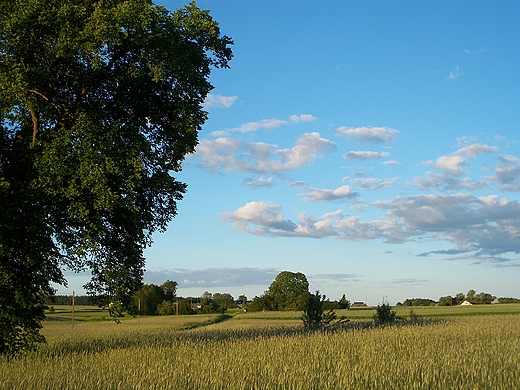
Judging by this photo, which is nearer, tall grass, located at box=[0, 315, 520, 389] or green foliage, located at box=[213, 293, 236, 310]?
tall grass, located at box=[0, 315, 520, 389]

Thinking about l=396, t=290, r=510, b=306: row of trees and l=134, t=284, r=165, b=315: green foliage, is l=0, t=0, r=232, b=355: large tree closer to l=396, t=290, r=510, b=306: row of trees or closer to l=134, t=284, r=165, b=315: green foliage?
l=134, t=284, r=165, b=315: green foliage

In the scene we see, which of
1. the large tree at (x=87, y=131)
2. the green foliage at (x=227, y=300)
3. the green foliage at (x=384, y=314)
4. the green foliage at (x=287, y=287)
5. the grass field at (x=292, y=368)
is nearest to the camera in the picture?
the grass field at (x=292, y=368)

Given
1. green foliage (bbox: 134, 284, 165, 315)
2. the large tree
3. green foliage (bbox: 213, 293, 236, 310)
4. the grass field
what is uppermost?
the large tree

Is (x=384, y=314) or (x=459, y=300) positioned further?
(x=459, y=300)

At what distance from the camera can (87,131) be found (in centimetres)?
1489

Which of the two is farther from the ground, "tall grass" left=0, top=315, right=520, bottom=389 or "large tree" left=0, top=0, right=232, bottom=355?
"large tree" left=0, top=0, right=232, bottom=355

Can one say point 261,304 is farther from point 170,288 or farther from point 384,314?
point 384,314

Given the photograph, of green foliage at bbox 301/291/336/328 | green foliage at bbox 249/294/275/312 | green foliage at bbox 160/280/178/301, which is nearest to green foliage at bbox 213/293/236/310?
green foliage at bbox 160/280/178/301

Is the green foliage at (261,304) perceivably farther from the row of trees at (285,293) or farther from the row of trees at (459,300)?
the row of trees at (459,300)

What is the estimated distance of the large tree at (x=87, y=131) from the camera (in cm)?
1462

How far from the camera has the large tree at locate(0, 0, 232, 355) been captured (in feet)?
48.0

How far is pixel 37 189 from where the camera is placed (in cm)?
1498

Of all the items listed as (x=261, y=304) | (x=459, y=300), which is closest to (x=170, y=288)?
(x=261, y=304)

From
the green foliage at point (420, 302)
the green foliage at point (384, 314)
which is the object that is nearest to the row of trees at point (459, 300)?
the green foliage at point (420, 302)
